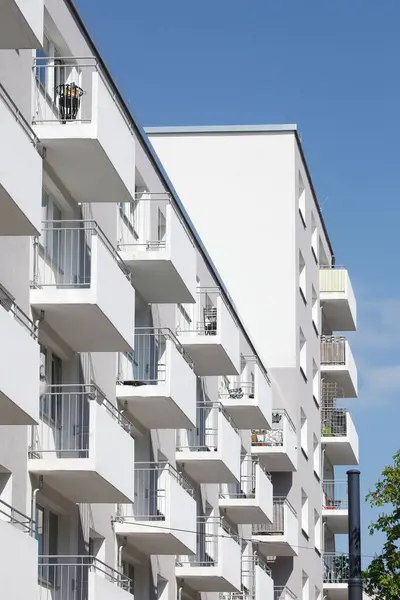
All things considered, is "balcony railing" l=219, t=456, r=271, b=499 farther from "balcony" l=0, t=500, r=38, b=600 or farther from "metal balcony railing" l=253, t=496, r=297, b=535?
"balcony" l=0, t=500, r=38, b=600

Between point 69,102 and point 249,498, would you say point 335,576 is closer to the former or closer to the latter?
point 249,498

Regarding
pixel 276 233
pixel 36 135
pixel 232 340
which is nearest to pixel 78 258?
pixel 36 135

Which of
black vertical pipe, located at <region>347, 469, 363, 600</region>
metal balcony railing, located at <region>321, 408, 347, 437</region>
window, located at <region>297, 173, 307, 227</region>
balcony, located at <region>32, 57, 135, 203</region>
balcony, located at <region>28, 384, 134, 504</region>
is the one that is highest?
window, located at <region>297, 173, 307, 227</region>

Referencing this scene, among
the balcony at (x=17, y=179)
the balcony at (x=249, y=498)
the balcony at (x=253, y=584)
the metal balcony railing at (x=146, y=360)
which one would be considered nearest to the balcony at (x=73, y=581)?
the metal balcony railing at (x=146, y=360)

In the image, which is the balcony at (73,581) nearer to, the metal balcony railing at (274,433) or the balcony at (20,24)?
the balcony at (20,24)

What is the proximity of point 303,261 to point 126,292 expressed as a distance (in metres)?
27.7

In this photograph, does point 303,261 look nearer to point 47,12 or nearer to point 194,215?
point 194,215

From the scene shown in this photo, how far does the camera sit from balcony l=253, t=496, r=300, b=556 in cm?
4766

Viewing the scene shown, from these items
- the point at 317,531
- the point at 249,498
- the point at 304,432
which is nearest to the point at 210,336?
the point at 249,498

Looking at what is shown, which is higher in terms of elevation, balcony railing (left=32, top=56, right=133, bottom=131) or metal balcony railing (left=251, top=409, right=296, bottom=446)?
A: balcony railing (left=32, top=56, right=133, bottom=131)

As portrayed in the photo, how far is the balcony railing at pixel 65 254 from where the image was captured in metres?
25.0

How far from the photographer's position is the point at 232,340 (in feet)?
123

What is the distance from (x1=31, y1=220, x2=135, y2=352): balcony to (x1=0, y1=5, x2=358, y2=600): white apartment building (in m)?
0.04

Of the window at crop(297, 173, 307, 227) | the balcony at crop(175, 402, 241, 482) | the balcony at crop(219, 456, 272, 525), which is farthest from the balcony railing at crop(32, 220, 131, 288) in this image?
the window at crop(297, 173, 307, 227)
